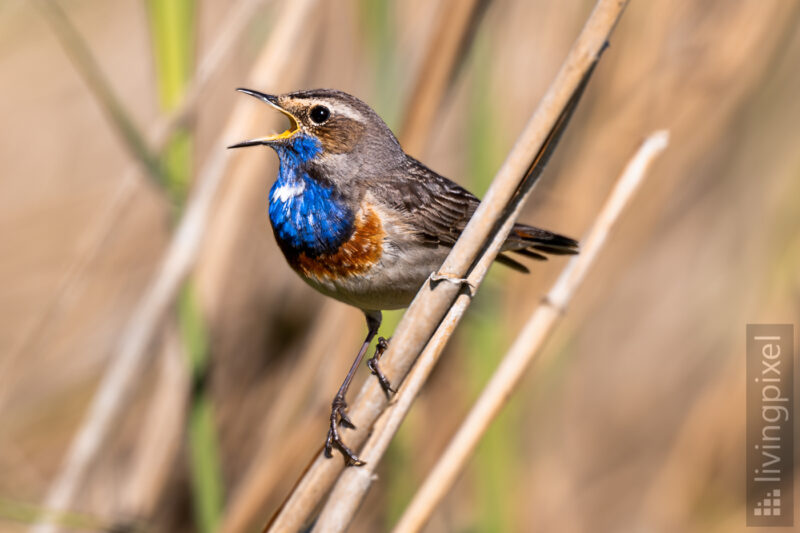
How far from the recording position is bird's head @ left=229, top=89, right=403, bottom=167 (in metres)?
2.41

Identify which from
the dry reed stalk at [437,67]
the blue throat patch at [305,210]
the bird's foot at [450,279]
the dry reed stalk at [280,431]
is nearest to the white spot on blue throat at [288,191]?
the blue throat patch at [305,210]

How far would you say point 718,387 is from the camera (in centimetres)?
350

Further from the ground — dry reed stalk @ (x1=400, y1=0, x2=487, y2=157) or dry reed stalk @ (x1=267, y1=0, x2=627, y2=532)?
dry reed stalk @ (x1=400, y1=0, x2=487, y2=157)

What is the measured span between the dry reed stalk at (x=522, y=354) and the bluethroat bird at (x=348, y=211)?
19 centimetres

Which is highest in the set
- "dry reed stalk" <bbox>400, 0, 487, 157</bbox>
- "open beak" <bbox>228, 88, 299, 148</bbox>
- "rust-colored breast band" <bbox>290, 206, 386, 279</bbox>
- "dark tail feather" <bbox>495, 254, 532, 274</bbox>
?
"dry reed stalk" <bbox>400, 0, 487, 157</bbox>

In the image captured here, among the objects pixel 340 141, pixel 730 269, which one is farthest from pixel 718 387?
pixel 340 141

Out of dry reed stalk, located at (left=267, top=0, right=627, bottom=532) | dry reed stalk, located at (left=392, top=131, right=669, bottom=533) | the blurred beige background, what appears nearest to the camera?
dry reed stalk, located at (left=267, top=0, right=627, bottom=532)

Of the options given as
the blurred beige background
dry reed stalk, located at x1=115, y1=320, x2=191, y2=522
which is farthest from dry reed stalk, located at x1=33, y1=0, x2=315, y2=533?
dry reed stalk, located at x1=115, y1=320, x2=191, y2=522

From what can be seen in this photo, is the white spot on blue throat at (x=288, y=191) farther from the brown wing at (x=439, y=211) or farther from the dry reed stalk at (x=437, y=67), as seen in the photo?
the dry reed stalk at (x=437, y=67)

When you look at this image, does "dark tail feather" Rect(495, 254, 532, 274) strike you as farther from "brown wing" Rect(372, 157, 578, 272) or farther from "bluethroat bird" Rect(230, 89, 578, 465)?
"bluethroat bird" Rect(230, 89, 578, 465)

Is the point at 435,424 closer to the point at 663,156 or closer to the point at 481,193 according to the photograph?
the point at 481,193

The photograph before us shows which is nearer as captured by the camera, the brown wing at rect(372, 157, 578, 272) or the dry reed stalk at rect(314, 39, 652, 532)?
the dry reed stalk at rect(314, 39, 652, 532)

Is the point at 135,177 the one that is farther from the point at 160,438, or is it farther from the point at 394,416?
the point at 394,416

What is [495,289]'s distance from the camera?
3.12m
